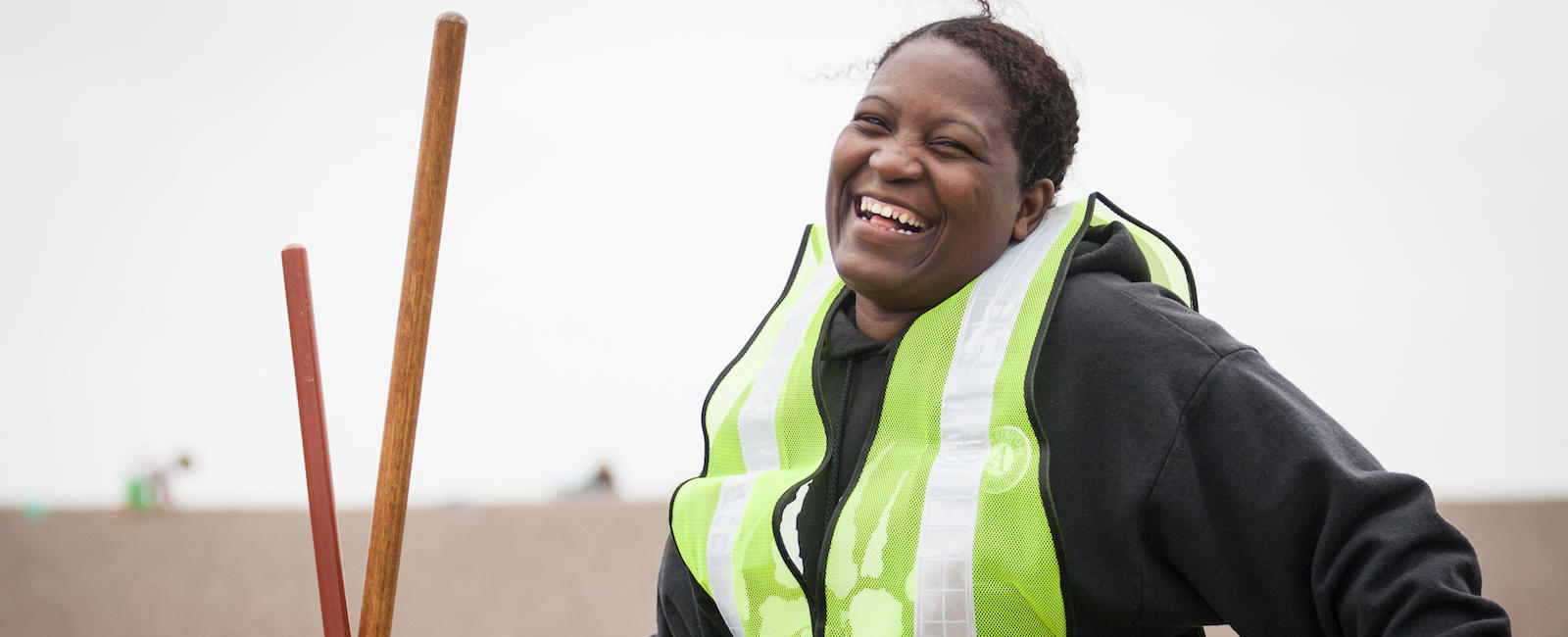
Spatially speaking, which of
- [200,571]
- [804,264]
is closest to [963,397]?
[804,264]

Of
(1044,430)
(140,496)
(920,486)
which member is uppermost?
(1044,430)

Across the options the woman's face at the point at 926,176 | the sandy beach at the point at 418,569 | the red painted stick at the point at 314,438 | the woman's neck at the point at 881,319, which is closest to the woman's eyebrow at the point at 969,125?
the woman's face at the point at 926,176

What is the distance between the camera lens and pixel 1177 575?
83.8 inches

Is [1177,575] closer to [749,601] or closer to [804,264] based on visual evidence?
[749,601]

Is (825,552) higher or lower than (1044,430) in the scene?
lower

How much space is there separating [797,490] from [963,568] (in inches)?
15.0

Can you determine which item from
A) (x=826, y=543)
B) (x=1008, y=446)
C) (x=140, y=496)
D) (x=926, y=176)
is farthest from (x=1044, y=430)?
(x=140, y=496)

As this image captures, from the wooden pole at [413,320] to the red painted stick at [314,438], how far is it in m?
0.06

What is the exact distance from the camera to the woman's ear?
2.61m

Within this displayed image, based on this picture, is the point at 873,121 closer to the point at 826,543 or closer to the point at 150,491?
the point at 826,543

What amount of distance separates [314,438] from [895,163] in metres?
Answer: 1.07

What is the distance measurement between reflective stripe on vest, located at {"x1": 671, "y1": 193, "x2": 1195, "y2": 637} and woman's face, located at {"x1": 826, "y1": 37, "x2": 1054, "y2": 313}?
2.6 inches

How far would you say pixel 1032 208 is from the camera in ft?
8.68

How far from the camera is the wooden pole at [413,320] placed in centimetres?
217
